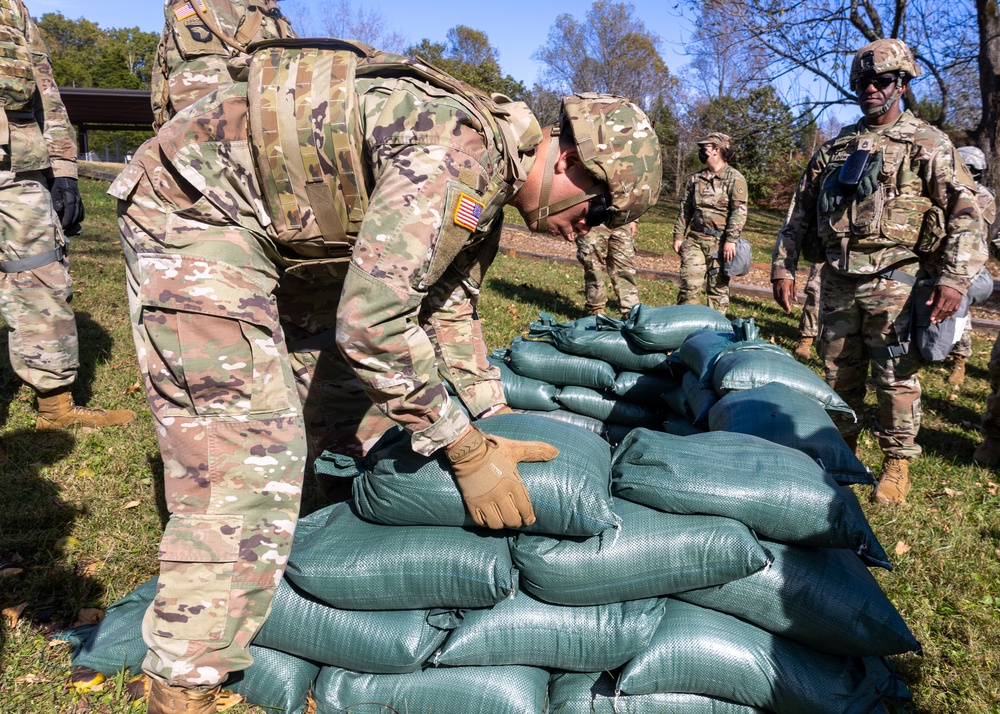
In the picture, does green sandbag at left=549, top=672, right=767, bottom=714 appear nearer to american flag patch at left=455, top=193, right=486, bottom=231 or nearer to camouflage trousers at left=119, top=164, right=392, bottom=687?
camouflage trousers at left=119, top=164, right=392, bottom=687

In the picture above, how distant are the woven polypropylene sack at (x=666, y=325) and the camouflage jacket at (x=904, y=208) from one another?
0.79m

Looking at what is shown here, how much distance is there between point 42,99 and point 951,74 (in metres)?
16.6

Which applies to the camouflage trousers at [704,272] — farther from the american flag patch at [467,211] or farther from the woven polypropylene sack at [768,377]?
the american flag patch at [467,211]

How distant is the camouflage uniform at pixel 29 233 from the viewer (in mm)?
3916

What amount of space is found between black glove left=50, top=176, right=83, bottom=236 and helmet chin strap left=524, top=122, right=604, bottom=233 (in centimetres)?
345

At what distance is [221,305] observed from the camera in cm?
186

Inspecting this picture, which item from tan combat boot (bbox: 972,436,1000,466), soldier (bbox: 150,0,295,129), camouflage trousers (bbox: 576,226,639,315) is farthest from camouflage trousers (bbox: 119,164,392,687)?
camouflage trousers (bbox: 576,226,639,315)

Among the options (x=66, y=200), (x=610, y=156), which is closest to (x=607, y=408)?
(x=610, y=156)

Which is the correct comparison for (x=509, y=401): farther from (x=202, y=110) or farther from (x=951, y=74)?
(x=951, y=74)

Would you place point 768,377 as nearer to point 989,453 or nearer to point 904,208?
point 904,208

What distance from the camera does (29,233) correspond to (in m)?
4.00

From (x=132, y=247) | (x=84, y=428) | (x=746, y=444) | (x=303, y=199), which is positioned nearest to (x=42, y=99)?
(x=84, y=428)

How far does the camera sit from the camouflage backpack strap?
187 cm

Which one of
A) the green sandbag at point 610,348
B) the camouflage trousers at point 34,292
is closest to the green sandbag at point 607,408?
the green sandbag at point 610,348
